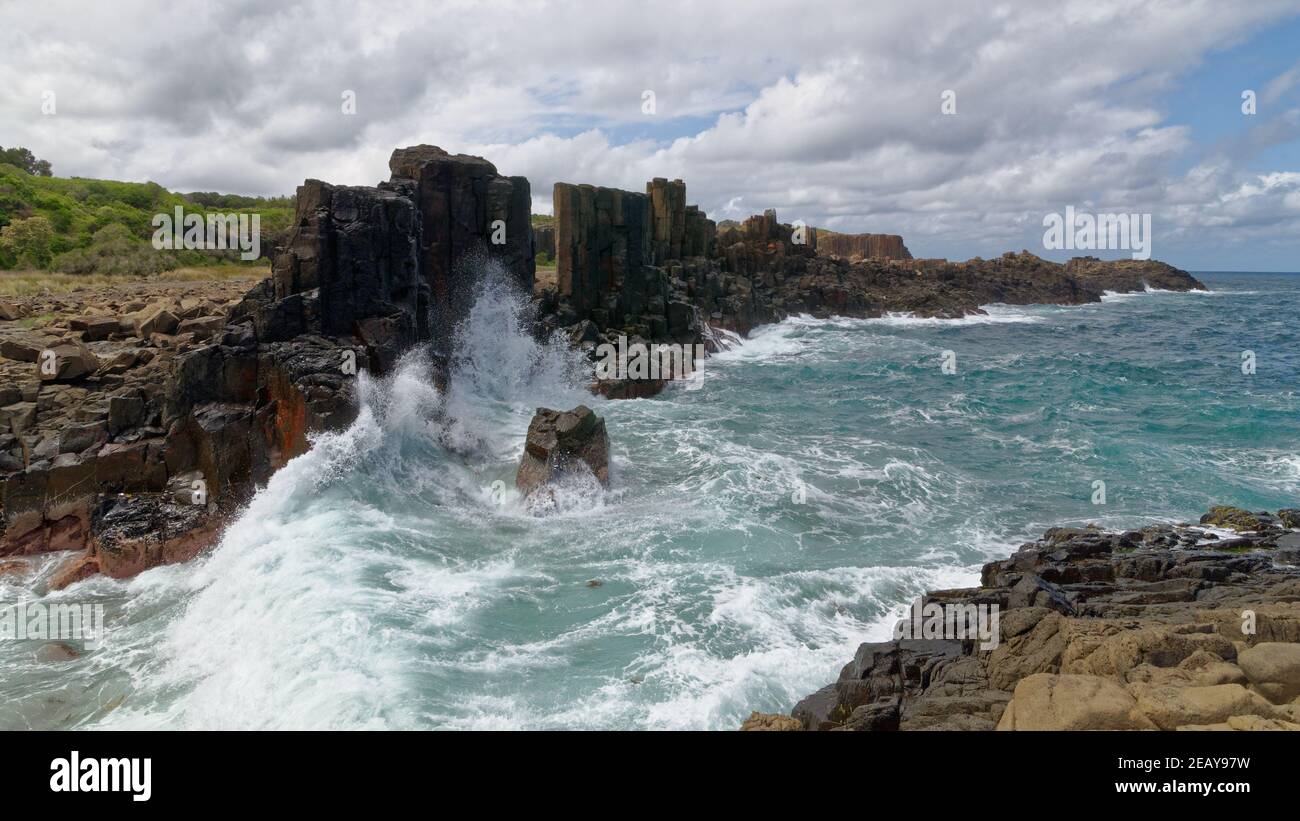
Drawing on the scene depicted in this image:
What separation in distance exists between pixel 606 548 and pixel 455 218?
48.7 feet

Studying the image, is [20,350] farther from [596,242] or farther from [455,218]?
[596,242]

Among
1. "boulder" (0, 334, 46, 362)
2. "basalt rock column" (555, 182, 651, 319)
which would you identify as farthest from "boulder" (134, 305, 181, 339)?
"basalt rock column" (555, 182, 651, 319)

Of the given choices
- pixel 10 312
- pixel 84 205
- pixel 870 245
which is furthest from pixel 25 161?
pixel 870 245

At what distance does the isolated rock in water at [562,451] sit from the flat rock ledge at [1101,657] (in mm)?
7998

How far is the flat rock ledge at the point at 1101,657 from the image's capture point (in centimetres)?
664

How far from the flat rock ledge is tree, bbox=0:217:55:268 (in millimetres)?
40427

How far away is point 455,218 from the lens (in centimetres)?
2498

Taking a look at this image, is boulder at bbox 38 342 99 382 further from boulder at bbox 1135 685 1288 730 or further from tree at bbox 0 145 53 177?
tree at bbox 0 145 53 177

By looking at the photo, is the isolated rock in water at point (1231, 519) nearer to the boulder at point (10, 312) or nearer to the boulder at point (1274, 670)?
the boulder at point (1274, 670)

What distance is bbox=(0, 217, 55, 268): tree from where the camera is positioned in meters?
34.4

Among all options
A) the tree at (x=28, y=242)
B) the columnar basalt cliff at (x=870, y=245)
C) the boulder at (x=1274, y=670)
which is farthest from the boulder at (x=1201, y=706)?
the columnar basalt cliff at (x=870, y=245)

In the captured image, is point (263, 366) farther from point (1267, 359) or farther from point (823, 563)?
point (1267, 359)

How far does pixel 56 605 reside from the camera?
480 inches
